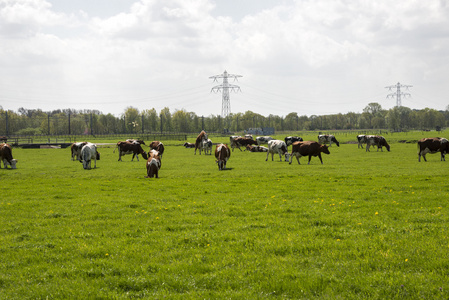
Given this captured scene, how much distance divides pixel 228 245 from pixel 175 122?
15940cm

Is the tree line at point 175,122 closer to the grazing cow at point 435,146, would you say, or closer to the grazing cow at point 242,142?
the grazing cow at point 242,142

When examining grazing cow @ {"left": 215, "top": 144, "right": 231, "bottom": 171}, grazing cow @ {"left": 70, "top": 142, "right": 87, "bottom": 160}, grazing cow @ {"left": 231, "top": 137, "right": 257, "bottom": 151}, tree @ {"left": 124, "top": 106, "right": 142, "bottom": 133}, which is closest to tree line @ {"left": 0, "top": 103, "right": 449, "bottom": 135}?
tree @ {"left": 124, "top": 106, "right": 142, "bottom": 133}

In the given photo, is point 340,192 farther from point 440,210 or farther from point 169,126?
point 169,126

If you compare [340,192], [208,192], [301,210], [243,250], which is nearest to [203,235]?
[243,250]

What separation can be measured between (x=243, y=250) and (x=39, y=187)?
14.0 metres

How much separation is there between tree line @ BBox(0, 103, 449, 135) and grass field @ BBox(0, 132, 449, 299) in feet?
389

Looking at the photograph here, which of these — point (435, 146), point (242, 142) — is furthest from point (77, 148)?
point (435, 146)

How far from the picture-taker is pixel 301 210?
1159 centimetres

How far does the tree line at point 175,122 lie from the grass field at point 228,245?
4668 inches

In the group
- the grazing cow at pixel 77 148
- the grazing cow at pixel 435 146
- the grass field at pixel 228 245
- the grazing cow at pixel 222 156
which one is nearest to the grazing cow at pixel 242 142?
the grazing cow at pixel 77 148

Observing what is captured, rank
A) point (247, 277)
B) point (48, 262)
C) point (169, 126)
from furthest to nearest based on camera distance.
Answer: point (169, 126) < point (48, 262) < point (247, 277)

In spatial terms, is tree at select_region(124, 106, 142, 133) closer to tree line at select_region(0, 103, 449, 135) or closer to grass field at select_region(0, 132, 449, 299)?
tree line at select_region(0, 103, 449, 135)

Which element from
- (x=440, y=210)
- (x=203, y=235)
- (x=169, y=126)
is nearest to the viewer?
(x=203, y=235)

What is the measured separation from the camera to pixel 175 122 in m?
165
